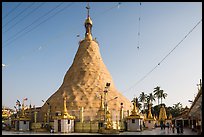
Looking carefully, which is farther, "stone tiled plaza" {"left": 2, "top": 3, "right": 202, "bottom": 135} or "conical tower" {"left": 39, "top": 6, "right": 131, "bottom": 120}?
"conical tower" {"left": 39, "top": 6, "right": 131, "bottom": 120}

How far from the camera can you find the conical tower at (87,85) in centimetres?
3344

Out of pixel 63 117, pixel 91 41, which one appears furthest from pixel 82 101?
pixel 91 41

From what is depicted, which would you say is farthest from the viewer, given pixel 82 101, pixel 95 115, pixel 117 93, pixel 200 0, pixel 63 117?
pixel 117 93

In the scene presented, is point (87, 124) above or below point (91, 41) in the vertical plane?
below

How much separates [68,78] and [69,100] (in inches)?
228

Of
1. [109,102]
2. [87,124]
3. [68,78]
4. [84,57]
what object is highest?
[84,57]

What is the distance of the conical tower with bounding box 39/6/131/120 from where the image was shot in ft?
110

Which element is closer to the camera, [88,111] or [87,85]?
[88,111]

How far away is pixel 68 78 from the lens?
39.1m

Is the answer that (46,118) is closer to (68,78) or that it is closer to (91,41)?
(68,78)

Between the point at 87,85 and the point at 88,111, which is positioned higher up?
the point at 87,85

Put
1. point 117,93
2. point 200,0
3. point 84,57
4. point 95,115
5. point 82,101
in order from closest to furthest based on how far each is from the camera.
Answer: point 200,0 < point 95,115 < point 82,101 < point 117,93 < point 84,57

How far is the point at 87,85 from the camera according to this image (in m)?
36.6

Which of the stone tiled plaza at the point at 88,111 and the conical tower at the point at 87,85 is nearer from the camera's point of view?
the stone tiled plaza at the point at 88,111
